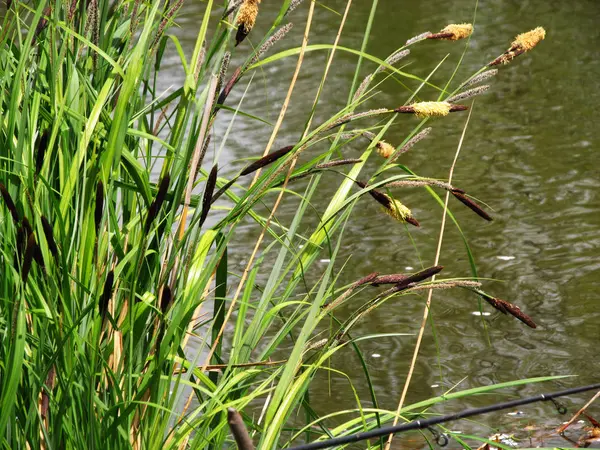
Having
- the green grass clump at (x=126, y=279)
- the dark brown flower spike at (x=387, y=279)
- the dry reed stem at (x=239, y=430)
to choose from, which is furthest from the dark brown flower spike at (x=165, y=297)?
the dry reed stem at (x=239, y=430)

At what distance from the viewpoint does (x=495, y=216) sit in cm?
470

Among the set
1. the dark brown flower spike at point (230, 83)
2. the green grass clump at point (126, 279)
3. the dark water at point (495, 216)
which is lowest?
the dark water at point (495, 216)

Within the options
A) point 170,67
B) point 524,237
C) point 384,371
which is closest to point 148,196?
point 384,371

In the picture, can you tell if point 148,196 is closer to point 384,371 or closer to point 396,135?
point 384,371

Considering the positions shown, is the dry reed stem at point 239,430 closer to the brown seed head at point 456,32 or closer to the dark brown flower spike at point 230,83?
the dark brown flower spike at point 230,83

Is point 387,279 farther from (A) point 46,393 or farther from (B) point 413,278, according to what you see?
(A) point 46,393

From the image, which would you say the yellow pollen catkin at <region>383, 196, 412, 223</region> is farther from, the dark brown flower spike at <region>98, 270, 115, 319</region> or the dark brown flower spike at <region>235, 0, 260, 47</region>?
the dark brown flower spike at <region>98, 270, 115, 319</region>

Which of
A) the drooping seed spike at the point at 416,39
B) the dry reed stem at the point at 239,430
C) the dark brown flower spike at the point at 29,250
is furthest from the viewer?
the drooping seed spike at the point at 416,39

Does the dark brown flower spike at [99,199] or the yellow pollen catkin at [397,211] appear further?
the yellow pollen catkin at [397,211]

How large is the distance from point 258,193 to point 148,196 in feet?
0.72

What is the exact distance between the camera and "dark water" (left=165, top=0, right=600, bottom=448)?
3.23 m

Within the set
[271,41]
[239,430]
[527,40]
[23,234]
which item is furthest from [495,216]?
[239,430]

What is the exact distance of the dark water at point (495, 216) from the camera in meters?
3.23

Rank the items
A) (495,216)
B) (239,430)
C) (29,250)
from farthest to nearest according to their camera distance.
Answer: (495,216)
(29,250)
(239,430)
